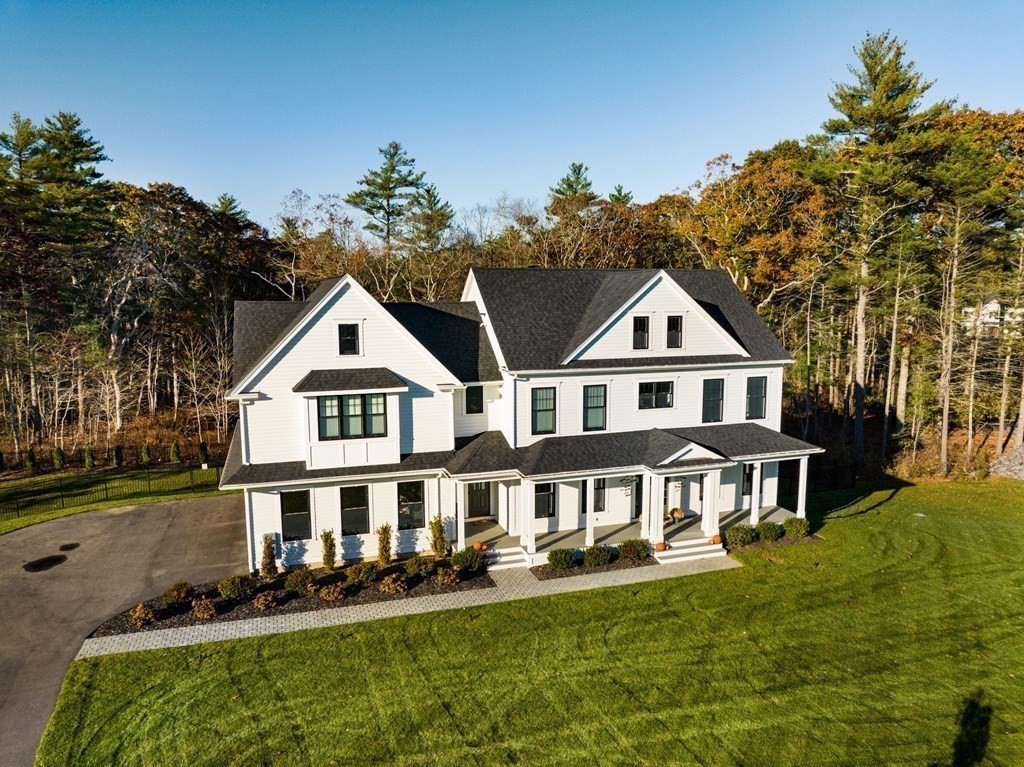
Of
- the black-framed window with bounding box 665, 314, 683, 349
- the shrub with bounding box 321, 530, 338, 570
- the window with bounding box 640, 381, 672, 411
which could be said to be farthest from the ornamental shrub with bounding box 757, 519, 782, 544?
the shrub with bounding box 321, 530, 338, 570

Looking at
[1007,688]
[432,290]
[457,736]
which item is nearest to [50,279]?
[432,290]

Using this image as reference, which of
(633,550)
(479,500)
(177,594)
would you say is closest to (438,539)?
(479,500)

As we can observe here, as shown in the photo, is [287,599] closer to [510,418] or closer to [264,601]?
[264,601]

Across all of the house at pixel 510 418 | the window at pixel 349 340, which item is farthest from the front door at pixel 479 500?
the window at pixel 349 340

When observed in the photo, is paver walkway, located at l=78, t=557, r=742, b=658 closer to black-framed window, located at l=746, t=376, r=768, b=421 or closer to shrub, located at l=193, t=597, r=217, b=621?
shrub, located at l=193, t=597, r=217, b=621

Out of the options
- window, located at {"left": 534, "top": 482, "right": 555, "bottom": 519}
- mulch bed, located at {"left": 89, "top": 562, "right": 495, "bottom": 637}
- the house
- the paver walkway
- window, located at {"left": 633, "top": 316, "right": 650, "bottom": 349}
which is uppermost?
window, located at {"left": 633, "top": 316, "right": 650, "bottom": 349}

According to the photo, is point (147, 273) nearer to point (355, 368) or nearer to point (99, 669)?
point (355, 368)
